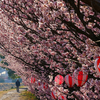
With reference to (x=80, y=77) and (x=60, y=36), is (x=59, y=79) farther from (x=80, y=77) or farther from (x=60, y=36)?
(x=60, y=36)

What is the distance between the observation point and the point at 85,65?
4.88m

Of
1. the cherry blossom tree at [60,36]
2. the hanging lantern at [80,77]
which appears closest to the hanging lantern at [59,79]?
the cherry blossom tree at [60,36]

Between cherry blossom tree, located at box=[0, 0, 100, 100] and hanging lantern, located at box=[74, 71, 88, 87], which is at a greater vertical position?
cherry blossom tree, located at box=[0, 0, 100, 100]

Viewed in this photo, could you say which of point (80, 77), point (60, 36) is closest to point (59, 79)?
point (80, 77)

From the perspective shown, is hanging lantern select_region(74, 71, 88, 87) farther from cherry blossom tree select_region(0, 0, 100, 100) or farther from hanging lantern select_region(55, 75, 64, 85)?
hanging lantern select_region(55, 75, 64, 85)

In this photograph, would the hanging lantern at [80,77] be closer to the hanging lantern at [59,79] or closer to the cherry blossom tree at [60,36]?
the cherry blossom tree at [60,36]

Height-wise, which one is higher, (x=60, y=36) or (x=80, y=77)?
(x=60, y=36)

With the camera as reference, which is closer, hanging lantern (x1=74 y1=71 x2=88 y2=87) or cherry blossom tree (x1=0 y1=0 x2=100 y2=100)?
cherry blossom tree (x1=0 y1=0 x2=100 y2=100)

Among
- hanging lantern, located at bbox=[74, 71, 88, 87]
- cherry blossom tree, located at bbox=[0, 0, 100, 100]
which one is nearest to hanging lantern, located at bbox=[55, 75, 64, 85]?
cherry blossom tree, located at bbox=[0, 0, 100, 100]

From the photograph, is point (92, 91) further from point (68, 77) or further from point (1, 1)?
point (1, 1)

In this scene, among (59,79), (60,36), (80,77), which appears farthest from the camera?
(59,79)

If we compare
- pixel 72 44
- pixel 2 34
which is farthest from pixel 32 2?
pixel 2 34

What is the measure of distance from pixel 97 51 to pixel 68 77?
2.04 metres

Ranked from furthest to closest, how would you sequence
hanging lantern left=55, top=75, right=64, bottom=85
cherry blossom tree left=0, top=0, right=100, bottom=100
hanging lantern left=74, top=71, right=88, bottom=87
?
hanging lantern left=55, top=75, right=64, bottom=85, hanging lantern left=74, top=71, right=88, bottom=87, cherry blossom tree left=0, top=0, right=100, bottom=100
